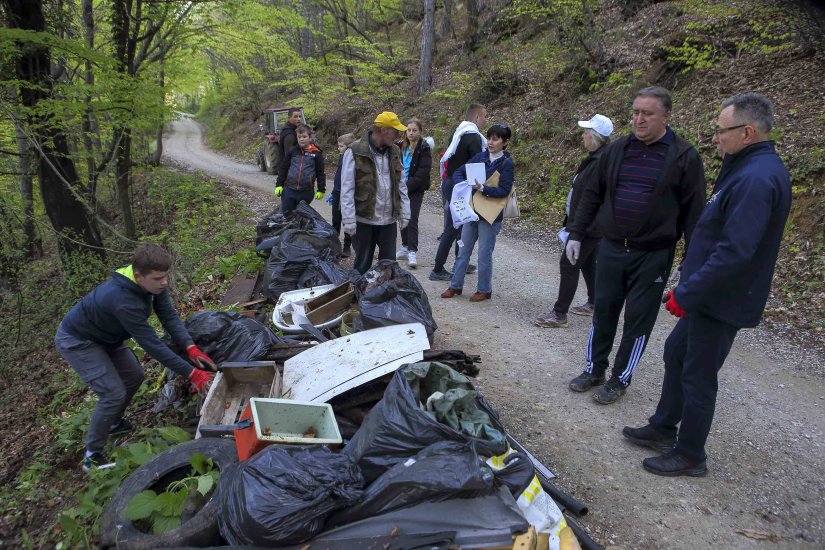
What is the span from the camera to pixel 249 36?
1480 cm

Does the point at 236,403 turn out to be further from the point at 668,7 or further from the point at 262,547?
the point at 668,7

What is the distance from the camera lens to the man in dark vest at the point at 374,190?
4984 millimetres

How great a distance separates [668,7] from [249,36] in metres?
11.4

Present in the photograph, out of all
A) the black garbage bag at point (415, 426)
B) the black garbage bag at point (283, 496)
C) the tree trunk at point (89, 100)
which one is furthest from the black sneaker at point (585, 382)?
the tree trunk at point (89, 100)

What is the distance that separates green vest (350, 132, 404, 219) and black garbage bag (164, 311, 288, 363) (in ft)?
5.52

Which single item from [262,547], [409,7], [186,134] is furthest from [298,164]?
[186,134]

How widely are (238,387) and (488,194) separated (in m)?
3.03

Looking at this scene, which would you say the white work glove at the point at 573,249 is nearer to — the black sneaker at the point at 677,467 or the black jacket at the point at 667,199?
the black jacket at the point at 667,199

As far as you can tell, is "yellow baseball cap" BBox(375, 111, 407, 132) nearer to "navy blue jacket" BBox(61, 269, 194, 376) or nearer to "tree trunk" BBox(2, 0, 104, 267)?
"navy blue jacket" BBox(61, 269, 194, 376)

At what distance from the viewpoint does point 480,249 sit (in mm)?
5305

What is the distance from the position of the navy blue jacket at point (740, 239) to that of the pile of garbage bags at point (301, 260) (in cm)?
345

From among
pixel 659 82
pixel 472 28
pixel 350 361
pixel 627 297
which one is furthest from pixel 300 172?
pixel 472 28

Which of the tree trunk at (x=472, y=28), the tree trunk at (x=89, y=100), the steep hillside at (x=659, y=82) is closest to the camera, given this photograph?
the steep hillside at (x=659, y=82)

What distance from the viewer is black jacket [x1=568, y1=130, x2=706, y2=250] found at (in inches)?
123
